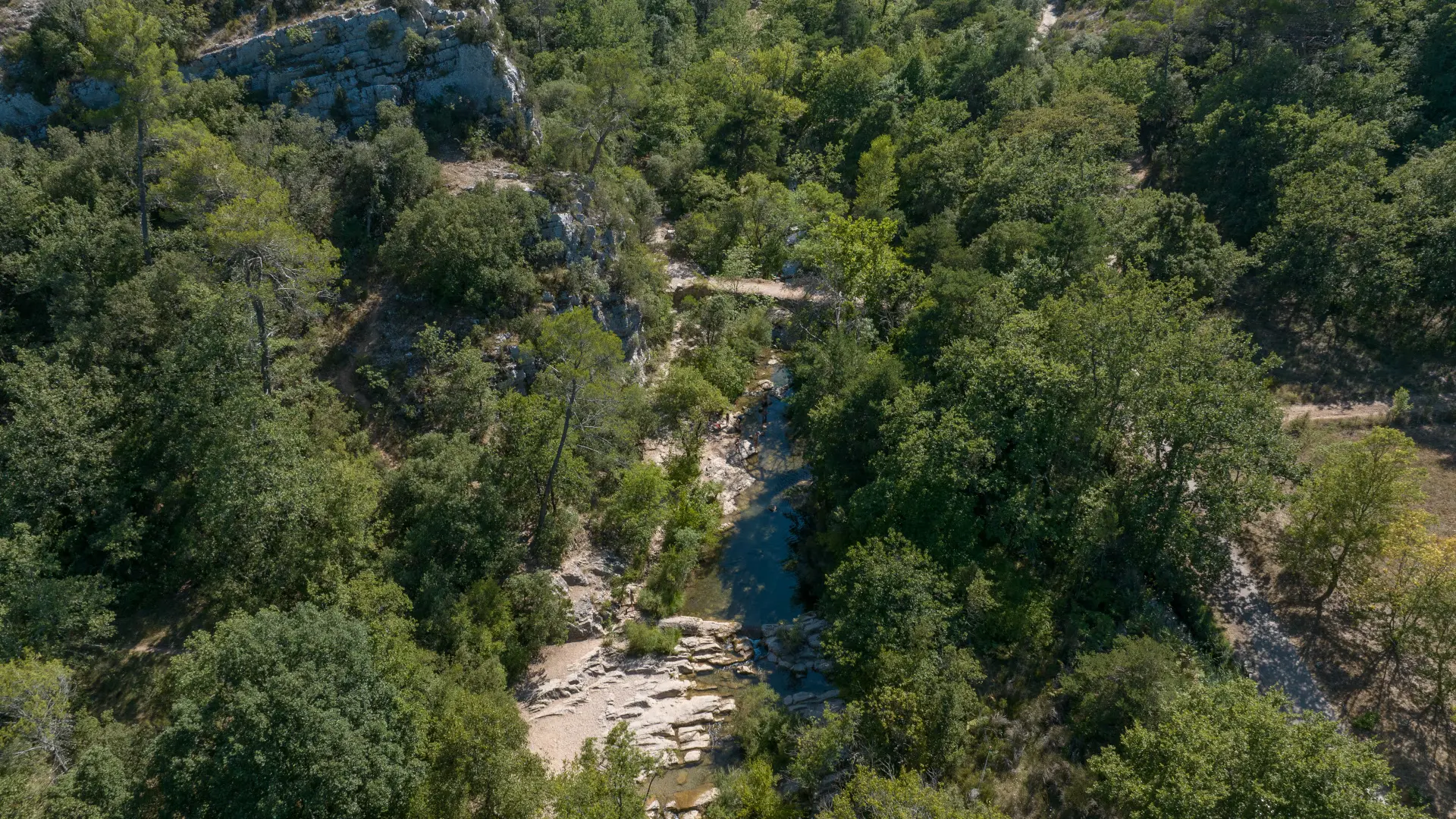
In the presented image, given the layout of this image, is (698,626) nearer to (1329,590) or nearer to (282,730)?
(282,730)

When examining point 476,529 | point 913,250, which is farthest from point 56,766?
point 913,250

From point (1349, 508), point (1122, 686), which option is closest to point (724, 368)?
point (1122, 686)

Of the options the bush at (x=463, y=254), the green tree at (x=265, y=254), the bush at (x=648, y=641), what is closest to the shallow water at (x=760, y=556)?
the bush at (x=648, y=641)

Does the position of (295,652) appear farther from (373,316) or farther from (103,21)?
(103,21)

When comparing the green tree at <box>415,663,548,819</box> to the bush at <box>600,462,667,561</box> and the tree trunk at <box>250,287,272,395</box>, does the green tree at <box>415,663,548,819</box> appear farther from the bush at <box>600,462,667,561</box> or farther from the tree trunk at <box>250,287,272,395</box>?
the tree trunk at <box>250,287,272,395</box>

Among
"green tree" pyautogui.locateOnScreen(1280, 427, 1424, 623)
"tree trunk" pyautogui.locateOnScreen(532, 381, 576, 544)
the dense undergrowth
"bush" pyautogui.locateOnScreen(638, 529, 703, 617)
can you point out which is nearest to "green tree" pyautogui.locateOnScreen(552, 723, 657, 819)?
the dense undergrowth

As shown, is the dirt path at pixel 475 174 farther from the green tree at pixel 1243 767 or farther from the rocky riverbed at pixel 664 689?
the green tree at pixel 1243 767
